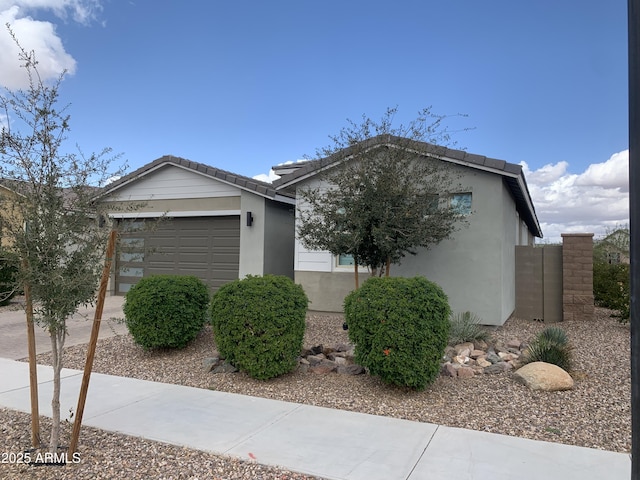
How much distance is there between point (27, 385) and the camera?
6.05m

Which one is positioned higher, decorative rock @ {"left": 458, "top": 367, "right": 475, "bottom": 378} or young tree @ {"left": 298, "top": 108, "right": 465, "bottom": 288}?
young tree @ {"left": 298, "top": 108, "right": 465, "bottom": 288}

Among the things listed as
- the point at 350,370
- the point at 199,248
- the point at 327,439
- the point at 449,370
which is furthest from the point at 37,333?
the point at 449,370

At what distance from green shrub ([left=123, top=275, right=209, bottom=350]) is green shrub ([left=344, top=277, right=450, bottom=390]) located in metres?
3.11

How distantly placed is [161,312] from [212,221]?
6.50 m

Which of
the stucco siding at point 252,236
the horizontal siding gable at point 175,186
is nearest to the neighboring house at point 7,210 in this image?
the stucco siding at point 252,236

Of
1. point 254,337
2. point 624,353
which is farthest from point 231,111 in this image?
point 624,353

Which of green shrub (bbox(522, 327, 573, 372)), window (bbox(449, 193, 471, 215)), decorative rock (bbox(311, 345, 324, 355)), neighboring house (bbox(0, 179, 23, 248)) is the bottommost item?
decorative rock (bbox(311, 345, 324, 355))

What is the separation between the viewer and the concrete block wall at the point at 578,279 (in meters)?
11.4

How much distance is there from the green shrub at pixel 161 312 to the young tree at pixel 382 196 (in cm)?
297

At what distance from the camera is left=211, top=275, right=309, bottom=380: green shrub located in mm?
5887

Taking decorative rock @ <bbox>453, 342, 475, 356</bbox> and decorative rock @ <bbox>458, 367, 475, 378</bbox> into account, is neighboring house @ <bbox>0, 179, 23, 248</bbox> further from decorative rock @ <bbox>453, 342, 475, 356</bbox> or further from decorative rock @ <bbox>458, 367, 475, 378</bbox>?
decorative rock @ <bbox>453, 342, 475, 356</bbox>

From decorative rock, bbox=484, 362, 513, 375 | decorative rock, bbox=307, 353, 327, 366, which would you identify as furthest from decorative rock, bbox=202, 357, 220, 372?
decorative rock, bbox=484, 362, 513, 375

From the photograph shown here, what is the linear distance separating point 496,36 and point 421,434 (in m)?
9.07

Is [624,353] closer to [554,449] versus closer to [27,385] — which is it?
[554,449]
